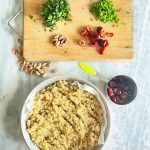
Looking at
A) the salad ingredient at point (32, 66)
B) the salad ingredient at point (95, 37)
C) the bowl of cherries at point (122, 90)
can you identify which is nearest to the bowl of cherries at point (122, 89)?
the bowl of cherries at point (122, 90)

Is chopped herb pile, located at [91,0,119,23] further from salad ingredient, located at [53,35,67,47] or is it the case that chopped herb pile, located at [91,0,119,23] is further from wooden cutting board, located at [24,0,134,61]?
salad ingredient, located at [53,35,67,47]

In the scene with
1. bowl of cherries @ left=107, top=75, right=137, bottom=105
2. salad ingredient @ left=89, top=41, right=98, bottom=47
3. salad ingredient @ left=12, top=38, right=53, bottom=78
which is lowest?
bowl of cherries @ left=107, top=75, right=137, bottom=105


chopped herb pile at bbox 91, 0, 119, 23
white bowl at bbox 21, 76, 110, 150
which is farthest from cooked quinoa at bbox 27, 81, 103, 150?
chopped herb pile at bbox 91, 0, 119, 23

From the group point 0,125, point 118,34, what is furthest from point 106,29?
point 0,125

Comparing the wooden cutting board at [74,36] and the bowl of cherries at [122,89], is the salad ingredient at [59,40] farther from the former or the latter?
the bowl of cherries at [122,89]

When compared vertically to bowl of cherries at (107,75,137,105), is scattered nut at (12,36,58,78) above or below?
above

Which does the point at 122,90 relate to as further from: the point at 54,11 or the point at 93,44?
the point at 54,11
